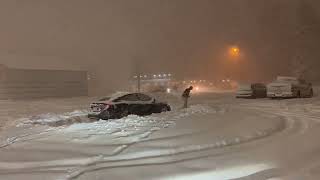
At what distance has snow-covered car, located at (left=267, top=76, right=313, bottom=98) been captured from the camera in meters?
37.3

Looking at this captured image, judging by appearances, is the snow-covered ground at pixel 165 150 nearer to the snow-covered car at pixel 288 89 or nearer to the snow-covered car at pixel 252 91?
the snow-covered car at pixel 288 89

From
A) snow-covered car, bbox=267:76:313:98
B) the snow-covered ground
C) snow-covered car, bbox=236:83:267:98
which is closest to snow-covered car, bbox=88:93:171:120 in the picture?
the snow-covered ground

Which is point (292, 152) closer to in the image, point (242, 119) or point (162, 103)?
point (242, 119)

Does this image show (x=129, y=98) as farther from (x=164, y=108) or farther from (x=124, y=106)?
(x=164, y=108)

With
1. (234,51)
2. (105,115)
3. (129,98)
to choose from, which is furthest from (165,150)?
(234,51)

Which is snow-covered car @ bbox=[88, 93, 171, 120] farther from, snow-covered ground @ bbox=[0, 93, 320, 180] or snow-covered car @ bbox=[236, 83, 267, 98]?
snow-covered car @ bbox=[236, 83, 267, 98]

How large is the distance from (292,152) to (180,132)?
3.99 meters

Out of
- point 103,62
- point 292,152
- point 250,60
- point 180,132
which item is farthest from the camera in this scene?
point 103,62

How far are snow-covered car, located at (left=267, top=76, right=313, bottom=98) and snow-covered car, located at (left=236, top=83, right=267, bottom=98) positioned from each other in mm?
2402

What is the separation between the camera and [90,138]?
13805mm

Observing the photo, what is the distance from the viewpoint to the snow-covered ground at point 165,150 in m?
9.56

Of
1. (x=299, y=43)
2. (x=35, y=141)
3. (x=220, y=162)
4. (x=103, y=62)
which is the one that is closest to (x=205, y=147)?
(x=220, y=162)

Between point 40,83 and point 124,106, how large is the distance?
115 ft

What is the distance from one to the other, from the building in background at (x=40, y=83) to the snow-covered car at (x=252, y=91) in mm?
23237
